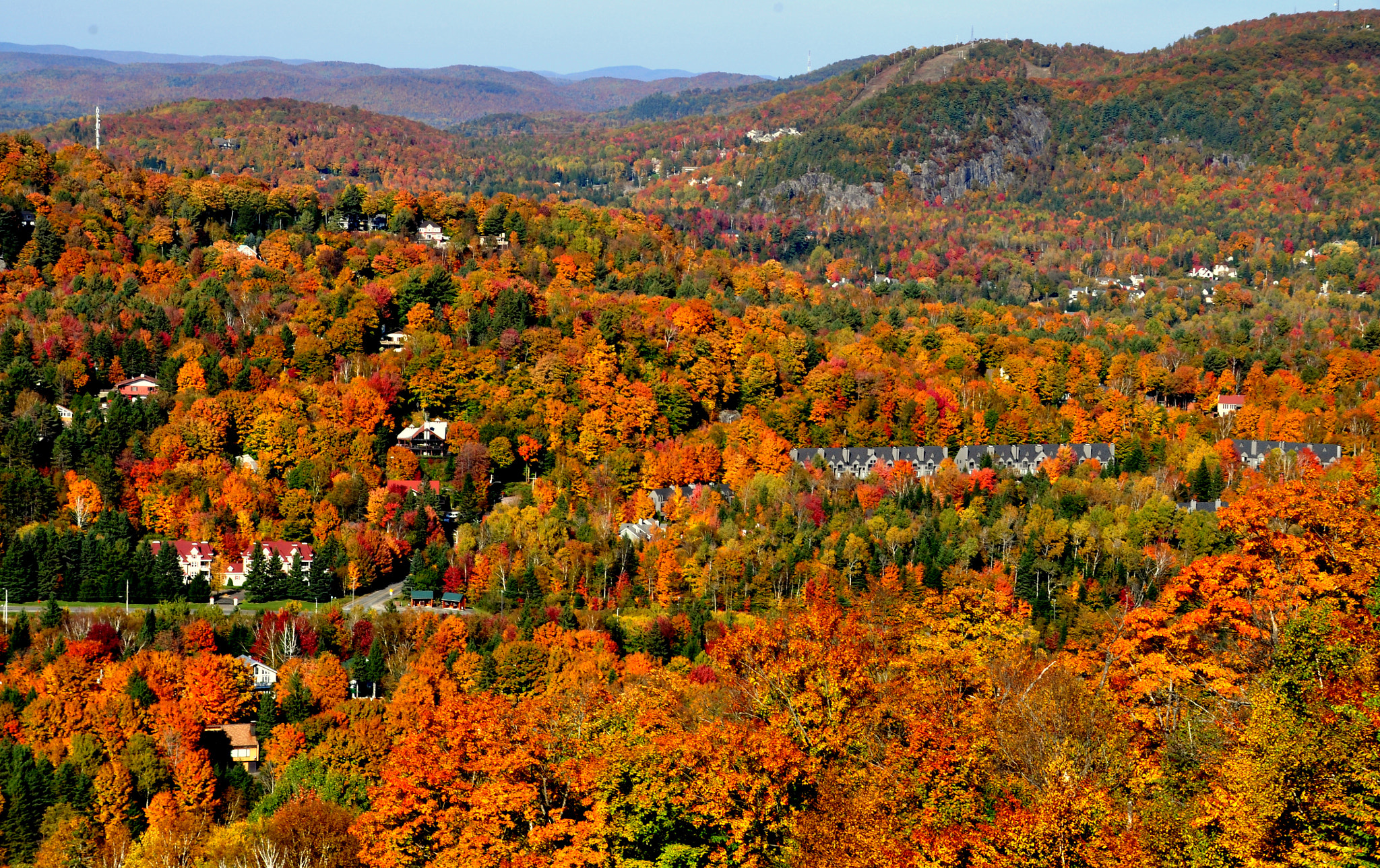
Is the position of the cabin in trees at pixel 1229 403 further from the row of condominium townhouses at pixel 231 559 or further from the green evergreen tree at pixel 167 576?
the green evergreen tree at pixel 167 576

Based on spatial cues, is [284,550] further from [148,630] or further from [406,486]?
[148,630]

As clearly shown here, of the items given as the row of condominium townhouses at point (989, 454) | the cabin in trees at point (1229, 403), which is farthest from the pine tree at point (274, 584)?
the cabin in trees at point (1229, 403)

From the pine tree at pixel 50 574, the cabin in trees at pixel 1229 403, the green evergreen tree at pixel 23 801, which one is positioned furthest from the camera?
the cabin in trees at pixel 1229 403

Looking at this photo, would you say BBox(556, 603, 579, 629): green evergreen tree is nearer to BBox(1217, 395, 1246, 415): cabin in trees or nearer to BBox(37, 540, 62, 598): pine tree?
BBox(37, 540, 62, 598): pine tree

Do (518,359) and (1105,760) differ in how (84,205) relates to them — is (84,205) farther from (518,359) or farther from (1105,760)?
(1105,760)

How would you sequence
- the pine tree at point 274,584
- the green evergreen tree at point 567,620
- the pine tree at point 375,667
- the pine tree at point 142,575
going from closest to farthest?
1. the pine tree at point 375,667
2. the green evergreen tree at point 567,620
3. the pine tree at point 142,575
4. the pine tree at point 274,584

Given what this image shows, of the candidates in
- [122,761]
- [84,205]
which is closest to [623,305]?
[84,205]

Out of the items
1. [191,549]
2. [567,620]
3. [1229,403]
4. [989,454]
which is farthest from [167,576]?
[1229,403]
